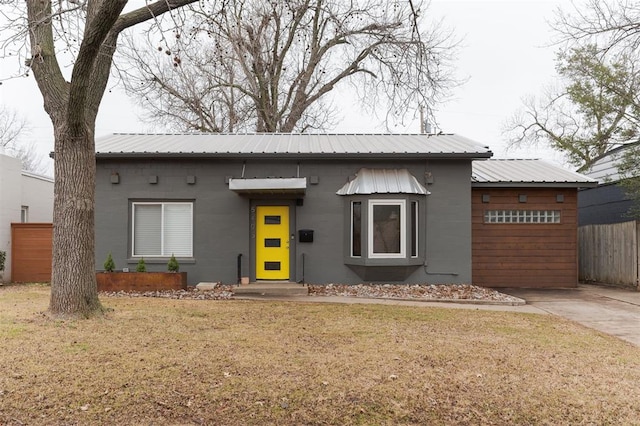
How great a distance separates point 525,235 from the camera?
12594 mm

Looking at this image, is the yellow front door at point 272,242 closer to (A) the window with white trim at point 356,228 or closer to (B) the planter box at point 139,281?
(A) the window with white trim at point 356,228

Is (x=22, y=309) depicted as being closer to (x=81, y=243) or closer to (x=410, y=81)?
(x=81, y=243)

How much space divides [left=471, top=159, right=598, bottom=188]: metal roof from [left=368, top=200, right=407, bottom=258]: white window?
104 inches

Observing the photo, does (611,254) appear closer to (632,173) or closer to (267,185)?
(632,173)

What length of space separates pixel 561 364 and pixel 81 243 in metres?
6.75

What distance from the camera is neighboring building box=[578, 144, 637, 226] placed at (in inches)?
606

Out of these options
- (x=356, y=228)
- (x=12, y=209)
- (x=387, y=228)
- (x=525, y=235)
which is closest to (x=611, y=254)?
(x=525, y=235)

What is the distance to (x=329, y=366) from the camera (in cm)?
495

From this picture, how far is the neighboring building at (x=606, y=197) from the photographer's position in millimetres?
15391

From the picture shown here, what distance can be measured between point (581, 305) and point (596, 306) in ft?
0.90

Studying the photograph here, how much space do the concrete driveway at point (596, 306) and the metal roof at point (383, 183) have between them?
362cm

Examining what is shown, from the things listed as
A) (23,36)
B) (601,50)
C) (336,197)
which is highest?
(601,50)

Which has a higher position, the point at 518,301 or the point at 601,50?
the point at 601,50

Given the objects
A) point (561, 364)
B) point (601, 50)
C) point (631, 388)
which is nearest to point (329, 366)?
point (561, 364)
